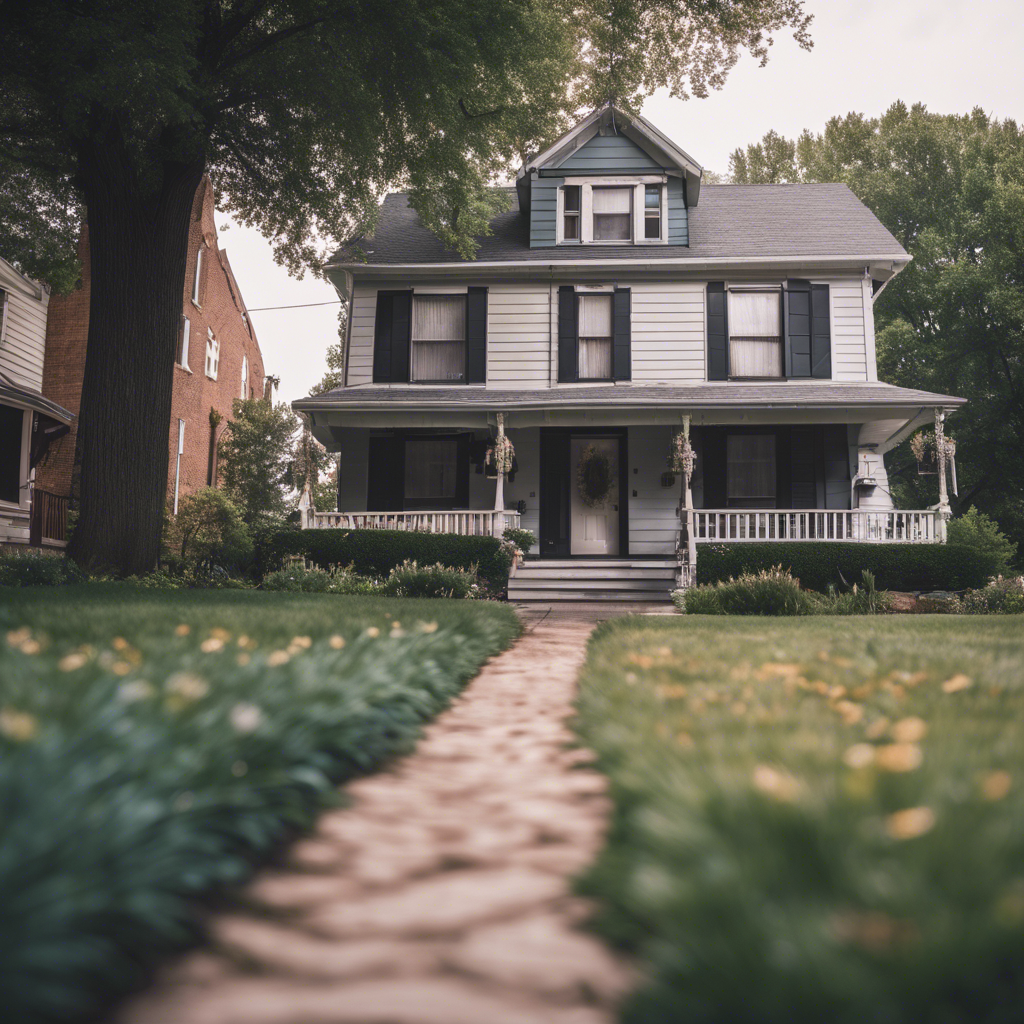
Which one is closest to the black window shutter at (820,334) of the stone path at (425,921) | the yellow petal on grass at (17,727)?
the stone path at (425,921)

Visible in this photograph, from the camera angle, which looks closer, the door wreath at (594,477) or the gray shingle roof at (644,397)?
the gray shingle roof at (644,397)

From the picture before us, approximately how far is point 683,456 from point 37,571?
965 centimetres

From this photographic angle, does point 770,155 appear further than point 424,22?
Yes

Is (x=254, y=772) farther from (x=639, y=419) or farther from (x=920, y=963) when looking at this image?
(x=639, y=419)

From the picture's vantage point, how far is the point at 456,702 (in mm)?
4336

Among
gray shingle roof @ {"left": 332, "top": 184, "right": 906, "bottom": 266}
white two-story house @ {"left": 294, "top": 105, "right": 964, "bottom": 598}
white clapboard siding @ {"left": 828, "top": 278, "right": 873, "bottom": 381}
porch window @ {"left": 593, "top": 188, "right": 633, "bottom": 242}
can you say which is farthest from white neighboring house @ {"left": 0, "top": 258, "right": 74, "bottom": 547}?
white clapboard siding @ {"left": 828, "top": 278, "right": 873, "bottom": 381}

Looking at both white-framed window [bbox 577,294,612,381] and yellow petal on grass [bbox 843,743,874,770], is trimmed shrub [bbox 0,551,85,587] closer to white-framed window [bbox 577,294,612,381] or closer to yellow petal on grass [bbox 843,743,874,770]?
yellow petal on grass [bbox 843,743,874,770]

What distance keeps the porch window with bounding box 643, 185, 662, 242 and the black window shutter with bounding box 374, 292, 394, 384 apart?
5.21 m

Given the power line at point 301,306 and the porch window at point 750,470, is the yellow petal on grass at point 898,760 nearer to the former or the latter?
the porch window at point 750,470

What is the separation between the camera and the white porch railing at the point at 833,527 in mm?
14188

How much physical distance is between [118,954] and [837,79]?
100 feet

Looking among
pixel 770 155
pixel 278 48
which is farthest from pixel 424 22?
pixel 770 155

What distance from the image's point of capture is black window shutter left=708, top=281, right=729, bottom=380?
15.9 metres

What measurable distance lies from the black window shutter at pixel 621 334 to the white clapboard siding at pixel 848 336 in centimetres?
384
